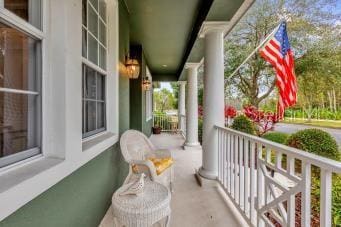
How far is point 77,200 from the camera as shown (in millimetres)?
1677

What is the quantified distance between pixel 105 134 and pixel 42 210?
146cm

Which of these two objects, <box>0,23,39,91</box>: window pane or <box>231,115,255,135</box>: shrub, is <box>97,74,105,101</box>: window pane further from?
<box>231,115,255,135</box>: shrub

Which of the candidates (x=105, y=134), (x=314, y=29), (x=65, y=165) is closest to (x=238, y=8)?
(x=105, y=134)

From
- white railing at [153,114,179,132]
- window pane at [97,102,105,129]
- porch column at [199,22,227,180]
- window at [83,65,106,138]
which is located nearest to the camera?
window at [83,65,106,138]

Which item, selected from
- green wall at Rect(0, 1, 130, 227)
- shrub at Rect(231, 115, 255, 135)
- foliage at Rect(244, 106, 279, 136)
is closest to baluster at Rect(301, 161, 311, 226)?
green wall at Rect(0, 1, 130, 227)

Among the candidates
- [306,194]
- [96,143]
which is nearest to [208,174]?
[96,143]

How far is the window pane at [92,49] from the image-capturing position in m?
2.21

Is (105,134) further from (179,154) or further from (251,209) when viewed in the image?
(179,154)

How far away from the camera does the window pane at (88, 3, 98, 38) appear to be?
7.34 feet

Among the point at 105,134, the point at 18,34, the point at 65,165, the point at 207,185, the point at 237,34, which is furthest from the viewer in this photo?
the point at 237,34

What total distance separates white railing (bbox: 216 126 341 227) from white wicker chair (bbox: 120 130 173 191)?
0.86m

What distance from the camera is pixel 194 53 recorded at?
18.3ft

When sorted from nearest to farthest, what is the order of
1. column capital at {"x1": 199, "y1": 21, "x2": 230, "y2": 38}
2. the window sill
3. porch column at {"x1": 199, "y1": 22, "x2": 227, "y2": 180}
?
the window sill → column capital at {"x1": 199, "y1": 21, "x2": 230, "y2": 38} → porch column at {"x1": 199, "y1": 22, "x2": 227, "y2": 180}

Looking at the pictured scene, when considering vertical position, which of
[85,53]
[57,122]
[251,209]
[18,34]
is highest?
[85,53]
